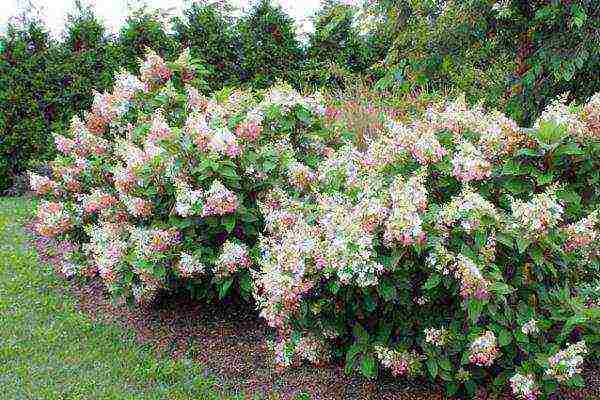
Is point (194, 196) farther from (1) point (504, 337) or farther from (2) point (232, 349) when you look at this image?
(1) point (504, 337)

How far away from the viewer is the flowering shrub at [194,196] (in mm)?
4270

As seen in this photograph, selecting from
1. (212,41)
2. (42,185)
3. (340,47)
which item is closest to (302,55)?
(340,47)

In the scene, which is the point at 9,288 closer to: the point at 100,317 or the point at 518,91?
the point at 100,317

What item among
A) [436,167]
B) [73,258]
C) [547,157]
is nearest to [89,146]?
Answer: [73,258]

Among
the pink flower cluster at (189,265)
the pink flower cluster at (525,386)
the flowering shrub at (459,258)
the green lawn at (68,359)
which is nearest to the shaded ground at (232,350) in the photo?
the green lawn at (68,359)

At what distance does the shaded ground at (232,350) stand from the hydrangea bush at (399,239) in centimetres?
17

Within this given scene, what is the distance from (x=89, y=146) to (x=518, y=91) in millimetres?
3276

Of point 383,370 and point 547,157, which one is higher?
point 547,157

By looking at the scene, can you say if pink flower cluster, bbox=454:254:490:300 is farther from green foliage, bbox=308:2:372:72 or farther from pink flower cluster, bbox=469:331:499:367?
green foliage, bbox=308:2:372:72

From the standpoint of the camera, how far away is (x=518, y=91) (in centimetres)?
577

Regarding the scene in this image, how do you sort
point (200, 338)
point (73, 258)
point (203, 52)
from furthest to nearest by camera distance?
point (203, 52), point (73, 258), point (200, 338)

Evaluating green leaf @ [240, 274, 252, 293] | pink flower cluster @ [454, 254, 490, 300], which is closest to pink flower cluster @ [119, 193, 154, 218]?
green leaf @ [240, 274, 252, 293]

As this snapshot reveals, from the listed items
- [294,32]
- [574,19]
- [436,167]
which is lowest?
[294,32]

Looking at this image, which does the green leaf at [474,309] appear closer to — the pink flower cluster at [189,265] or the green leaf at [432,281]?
the green leaf at [432,281]
